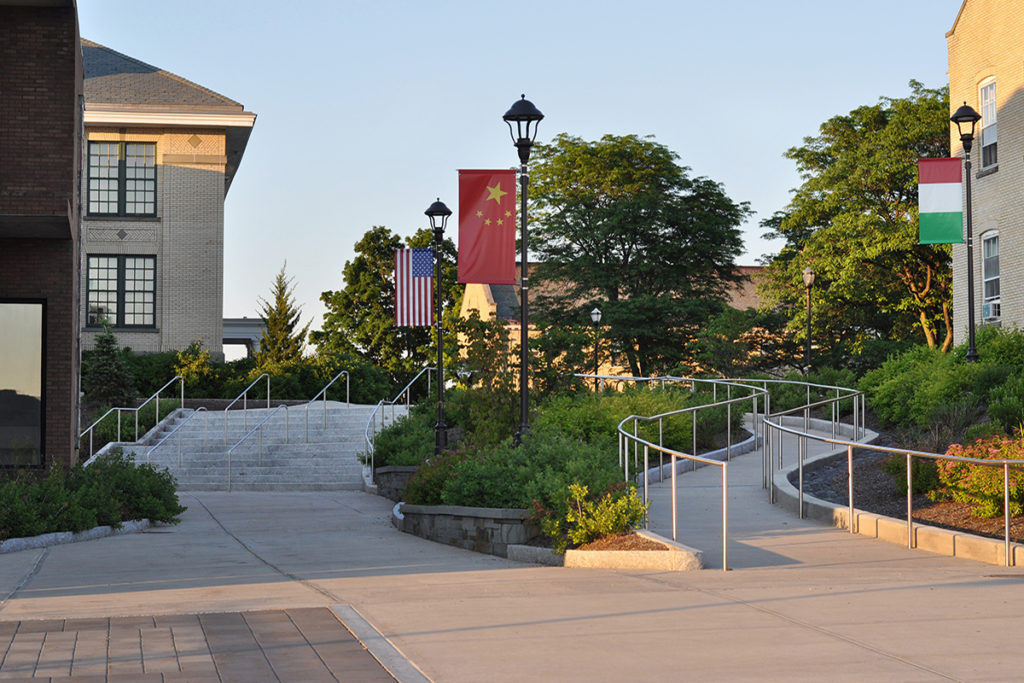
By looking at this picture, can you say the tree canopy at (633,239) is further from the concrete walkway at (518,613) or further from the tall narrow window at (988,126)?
the concrete walkway at (518,613)

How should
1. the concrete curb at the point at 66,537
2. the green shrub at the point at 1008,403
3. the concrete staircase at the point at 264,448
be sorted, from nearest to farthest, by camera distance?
1. the concrete curb at the point at 66,537
2. the green shrub at the point at 1008,403
3. the concrete staircase at the point at 264,448

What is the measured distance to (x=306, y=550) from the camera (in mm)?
13578

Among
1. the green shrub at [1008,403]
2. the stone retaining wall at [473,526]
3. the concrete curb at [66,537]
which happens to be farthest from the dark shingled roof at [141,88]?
the green shrub at [1008,403]

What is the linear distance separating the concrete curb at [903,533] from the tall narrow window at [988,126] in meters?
17.9

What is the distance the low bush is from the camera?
1391 centimetres

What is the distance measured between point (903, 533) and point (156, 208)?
33267 mm

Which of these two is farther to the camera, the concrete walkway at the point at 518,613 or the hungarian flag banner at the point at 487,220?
the hungarian flag banner at the point at 487,220

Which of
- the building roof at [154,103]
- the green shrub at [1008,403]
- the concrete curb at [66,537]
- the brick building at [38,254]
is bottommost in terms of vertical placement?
the concrete curb at [66,537]

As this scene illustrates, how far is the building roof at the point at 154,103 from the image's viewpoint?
129 feet

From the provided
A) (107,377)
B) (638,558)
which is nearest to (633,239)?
(107,377)

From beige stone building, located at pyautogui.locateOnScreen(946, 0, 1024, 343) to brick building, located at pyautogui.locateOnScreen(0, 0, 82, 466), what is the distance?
70.2 ft

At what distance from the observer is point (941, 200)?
22609 millimetres

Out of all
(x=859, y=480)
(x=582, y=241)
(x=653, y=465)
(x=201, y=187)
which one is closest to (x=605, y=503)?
(x=859, y=480)

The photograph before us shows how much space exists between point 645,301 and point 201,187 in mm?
19902
